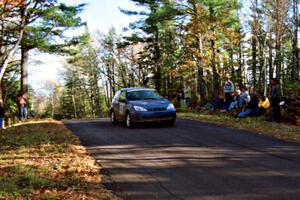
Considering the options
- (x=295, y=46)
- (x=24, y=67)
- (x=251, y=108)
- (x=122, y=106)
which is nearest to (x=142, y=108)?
(x=122, y=106)

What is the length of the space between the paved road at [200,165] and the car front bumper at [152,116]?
74.5 inches

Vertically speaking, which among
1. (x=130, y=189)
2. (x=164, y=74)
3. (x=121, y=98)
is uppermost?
(x=164, y=74)

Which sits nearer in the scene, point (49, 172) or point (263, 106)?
point (49, 172)

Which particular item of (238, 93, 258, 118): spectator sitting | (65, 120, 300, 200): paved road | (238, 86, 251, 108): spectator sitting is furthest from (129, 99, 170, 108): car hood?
(238, 86, 251, 108): spectator sitting

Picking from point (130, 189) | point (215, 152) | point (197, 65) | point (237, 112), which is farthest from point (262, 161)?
point (197, 65)

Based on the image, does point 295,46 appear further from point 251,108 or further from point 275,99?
point 275,99

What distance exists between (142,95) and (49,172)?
831cm

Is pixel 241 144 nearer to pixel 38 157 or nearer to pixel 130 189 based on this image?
pixel 130 189

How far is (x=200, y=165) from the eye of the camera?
7312mm

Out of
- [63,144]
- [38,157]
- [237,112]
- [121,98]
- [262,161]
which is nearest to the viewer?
[262,161]

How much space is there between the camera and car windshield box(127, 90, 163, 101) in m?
14.7

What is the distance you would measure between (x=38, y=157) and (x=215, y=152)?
168 inches

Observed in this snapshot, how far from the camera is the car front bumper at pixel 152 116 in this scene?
13617 millimetres

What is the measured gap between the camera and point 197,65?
27.4 m
